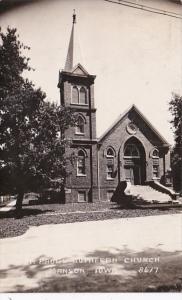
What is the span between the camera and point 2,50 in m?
10.3

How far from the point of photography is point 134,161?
54.3ft

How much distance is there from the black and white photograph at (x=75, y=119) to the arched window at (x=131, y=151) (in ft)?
16.2

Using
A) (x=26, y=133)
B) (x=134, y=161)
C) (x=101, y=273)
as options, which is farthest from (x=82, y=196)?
(x=101, y=273)

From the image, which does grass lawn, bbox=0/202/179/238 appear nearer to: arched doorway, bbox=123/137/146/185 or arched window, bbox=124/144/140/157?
arched doorway, bbox=123/137/146/185

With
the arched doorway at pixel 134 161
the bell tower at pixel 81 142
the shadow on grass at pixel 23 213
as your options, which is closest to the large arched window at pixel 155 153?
the arched doorway at pixel 134 161

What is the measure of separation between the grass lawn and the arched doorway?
2.61 meters

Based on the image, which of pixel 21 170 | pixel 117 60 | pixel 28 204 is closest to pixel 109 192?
pixel 28 204

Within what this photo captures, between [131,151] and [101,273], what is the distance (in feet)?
39.5

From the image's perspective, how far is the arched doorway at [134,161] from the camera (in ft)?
52.7

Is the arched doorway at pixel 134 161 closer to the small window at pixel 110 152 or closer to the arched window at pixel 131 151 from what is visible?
the arched window at pixel 131 151

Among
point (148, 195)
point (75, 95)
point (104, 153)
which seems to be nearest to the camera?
point (148, 195)

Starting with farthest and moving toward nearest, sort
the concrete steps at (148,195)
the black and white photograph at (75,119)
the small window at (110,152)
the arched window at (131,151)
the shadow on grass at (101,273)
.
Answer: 1. the arched window at (131,151)
2. the small window at (110,152)
3. the concrete steps at (148,195)
4. the black and white photograph at (75,119)
5. the shadow on grass at (101,273)

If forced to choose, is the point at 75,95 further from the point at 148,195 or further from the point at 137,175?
the point at 148,195

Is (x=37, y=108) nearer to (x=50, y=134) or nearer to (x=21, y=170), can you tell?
(x=50, y=134)
